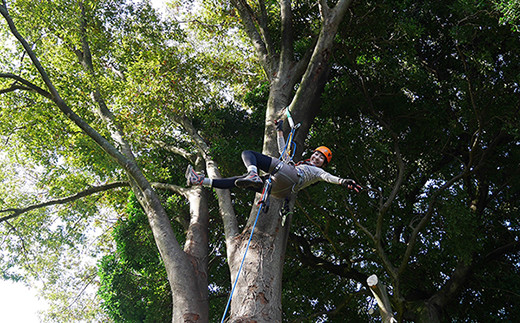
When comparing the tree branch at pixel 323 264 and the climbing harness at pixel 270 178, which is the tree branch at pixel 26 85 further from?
the tree branch at pixel 323 264

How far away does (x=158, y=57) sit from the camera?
8.97 metres

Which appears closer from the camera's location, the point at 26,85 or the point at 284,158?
the point at 284,158

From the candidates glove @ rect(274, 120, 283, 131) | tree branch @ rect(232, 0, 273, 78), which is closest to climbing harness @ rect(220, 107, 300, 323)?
glove @ rect(274, 120, 283, 131)

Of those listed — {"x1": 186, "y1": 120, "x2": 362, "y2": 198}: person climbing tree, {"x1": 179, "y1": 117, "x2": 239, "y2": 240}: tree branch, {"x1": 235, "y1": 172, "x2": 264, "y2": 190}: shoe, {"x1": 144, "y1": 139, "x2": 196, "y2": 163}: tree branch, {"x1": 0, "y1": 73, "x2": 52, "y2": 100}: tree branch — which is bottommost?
{"x1": 235, "y1": 172, "x2": 264, "y2": 190}: shoe

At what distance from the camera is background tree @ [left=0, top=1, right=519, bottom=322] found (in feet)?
23.2

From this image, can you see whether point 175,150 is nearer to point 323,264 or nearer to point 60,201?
point 60,201

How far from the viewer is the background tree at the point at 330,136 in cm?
709

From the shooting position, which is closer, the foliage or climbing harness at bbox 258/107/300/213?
climbing harness at bbox 258/107/300/213

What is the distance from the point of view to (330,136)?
835 centimetres

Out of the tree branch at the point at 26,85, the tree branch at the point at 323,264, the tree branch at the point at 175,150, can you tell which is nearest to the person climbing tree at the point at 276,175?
the tree branch at the point at 26,85

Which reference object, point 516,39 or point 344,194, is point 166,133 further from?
point 516,39

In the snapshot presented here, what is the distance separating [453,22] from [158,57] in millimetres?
6013

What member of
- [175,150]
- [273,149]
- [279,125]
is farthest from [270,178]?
[175,150]

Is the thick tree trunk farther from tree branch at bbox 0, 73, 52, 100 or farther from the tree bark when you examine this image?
tree branch at bbox 0, 73, 52, 100
